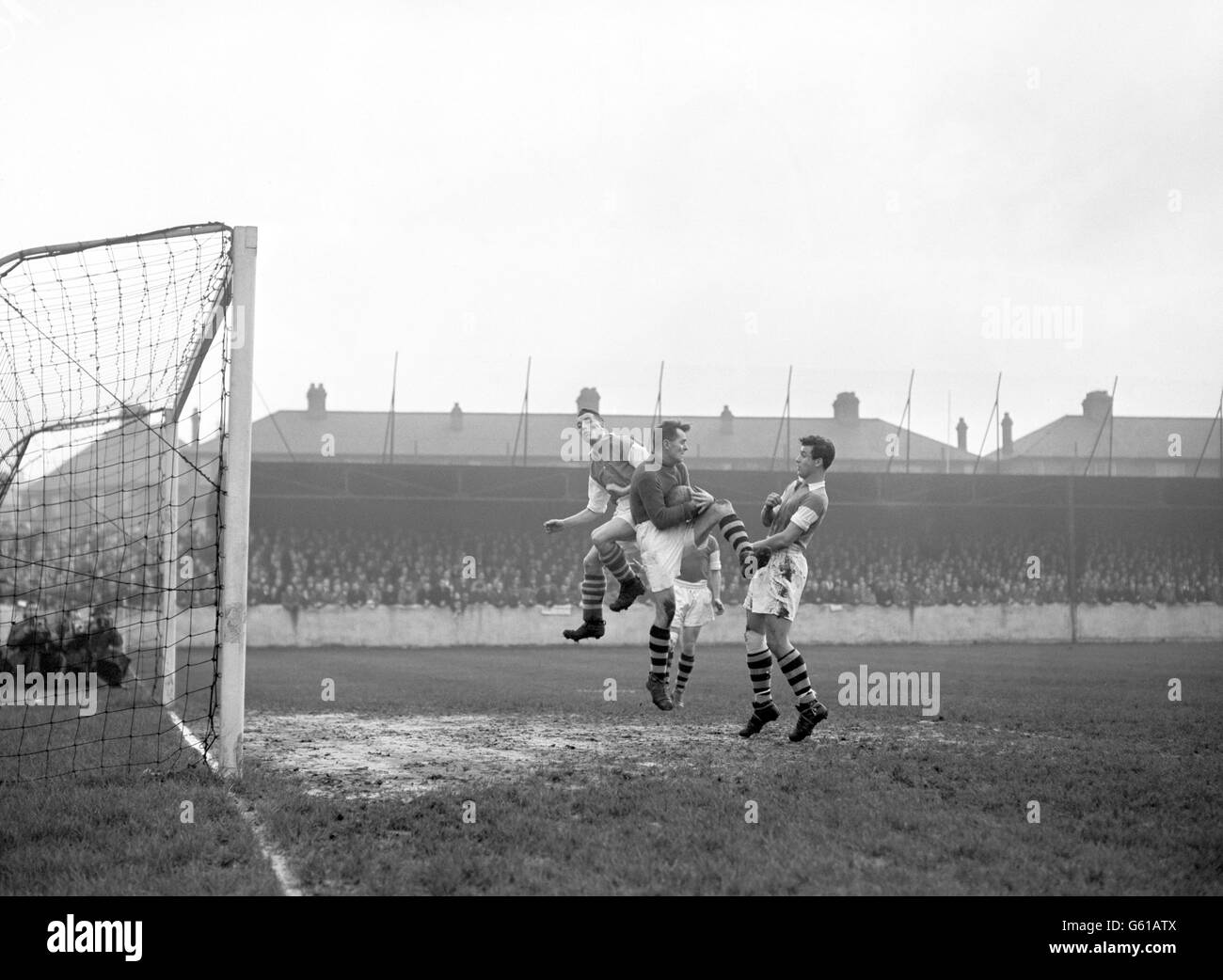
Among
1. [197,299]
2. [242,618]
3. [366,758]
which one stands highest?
[197,299]

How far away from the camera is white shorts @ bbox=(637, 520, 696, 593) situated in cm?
941

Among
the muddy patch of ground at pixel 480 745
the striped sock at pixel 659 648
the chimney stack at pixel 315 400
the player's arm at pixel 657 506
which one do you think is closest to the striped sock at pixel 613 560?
the striped sock at pixel 659 648

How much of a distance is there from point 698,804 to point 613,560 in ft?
11.9

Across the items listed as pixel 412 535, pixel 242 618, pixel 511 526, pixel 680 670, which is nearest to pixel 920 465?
pixel 511 526

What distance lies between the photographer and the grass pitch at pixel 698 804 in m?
4.96

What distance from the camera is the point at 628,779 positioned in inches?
281

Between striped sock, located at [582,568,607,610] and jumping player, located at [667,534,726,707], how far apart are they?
1.95 metres

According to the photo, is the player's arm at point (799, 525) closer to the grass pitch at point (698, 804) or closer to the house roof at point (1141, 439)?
the grass pitch at point (698, 804)

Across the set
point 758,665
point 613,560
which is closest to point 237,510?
point 613,560

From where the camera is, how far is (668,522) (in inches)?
351

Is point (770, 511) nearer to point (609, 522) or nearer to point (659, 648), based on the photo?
point (609, 522)

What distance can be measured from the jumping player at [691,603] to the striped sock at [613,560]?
1887mm
